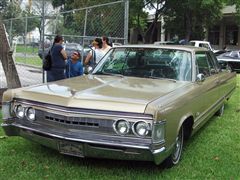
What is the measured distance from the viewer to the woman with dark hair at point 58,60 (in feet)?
28.9

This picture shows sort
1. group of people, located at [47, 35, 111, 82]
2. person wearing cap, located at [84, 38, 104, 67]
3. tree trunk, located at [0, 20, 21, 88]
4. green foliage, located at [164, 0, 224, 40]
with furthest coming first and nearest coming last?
green foliage, located at [164, 0, 224, 40] < person wearing cap, located at [84, 38, 104, 67] < group of people, located at [47, 35, 111, 82] < tree trunk, located at [0, 20, 21, 88]

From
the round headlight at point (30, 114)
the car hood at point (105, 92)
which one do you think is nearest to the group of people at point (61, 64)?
the car hood at point (105, 92)

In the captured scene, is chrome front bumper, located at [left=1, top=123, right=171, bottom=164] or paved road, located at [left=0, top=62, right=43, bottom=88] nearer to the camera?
chrome front bumper, located at [left=1, top=123, right=171, bottom=164]

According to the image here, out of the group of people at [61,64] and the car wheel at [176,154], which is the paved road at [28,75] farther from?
the car wheel at [176,154]

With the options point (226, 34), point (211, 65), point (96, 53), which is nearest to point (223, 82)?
point (211, 65)

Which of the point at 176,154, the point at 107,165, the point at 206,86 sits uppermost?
the point at 206,86

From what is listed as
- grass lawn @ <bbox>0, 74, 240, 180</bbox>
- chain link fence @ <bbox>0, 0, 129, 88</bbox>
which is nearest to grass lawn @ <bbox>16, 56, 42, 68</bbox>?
chain link fence @ <bbox>0, 0, 129, 88</bbox>

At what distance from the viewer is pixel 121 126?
169 inches

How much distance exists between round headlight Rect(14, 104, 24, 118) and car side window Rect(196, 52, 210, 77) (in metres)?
2.83

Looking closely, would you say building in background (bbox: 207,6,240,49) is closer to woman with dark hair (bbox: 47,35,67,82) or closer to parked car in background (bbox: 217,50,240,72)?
parked car in background (bbox: 217,50,240,72)

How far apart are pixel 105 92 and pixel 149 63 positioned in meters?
1.47

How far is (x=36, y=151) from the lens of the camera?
5.45 m

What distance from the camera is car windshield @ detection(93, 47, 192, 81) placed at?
5851mm

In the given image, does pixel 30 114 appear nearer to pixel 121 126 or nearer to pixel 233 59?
pixel 121 126
